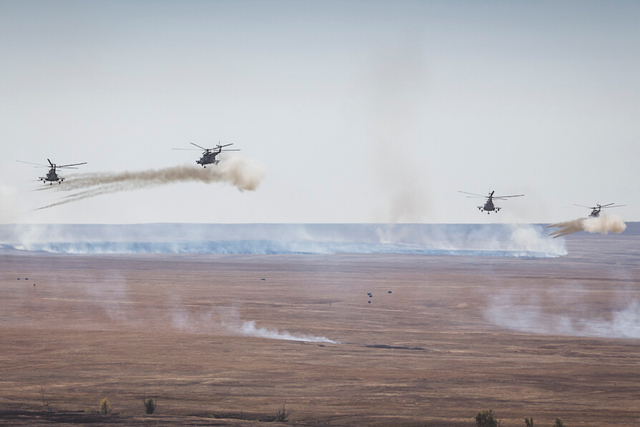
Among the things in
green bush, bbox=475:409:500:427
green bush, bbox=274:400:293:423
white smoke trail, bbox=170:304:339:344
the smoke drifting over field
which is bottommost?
the smoke drifting over field

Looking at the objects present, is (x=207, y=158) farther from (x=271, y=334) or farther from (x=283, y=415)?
(x=283, y=415)

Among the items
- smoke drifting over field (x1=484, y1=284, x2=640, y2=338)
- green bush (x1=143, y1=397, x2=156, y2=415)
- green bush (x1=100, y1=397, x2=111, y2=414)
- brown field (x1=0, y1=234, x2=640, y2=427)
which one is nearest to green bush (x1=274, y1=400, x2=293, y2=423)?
brown field (x1=0, y1=234, x2=640, y2=427)

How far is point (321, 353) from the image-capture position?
214ft

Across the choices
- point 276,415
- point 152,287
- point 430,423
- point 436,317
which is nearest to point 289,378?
point 276,415

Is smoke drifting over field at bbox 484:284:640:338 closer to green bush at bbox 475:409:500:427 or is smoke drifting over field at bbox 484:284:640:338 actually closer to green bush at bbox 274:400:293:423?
green bush at bbox 475:409:500:427

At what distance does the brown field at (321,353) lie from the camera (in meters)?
46.9

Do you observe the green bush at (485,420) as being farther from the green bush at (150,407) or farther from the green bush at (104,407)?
the green bush at (104,407)

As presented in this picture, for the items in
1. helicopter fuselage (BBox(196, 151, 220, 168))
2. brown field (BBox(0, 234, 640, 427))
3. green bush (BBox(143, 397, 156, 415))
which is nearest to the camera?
green bush (BBox(143, 397, 156, 415))

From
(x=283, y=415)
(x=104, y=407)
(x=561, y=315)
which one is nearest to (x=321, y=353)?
(x=283, y=415)

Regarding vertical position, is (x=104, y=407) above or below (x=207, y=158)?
below

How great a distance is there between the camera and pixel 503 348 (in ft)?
228

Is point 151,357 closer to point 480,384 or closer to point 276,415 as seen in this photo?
point 276,415

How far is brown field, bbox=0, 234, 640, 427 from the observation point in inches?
1848

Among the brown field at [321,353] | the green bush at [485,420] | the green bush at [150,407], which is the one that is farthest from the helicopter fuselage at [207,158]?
the green bush at [485,420]
